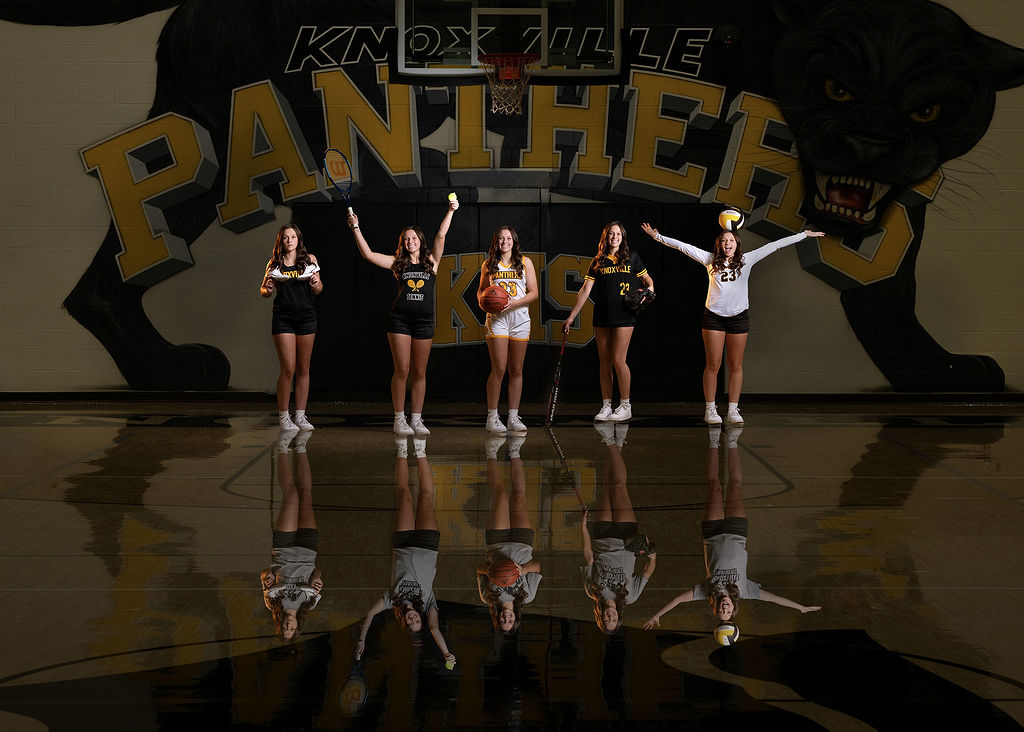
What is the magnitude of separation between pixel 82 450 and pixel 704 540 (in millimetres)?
5298

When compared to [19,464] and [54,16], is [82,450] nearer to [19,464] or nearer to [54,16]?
[19,464]

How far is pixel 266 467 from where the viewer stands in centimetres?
736

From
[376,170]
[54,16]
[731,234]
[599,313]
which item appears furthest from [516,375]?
[54,16]

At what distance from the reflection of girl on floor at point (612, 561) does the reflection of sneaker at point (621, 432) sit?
200 centimetres

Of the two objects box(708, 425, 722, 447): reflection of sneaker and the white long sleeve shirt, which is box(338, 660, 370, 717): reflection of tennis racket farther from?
the white long sleeve shirt

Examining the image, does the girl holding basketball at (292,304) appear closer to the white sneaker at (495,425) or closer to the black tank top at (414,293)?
the black tank top at (414,293)

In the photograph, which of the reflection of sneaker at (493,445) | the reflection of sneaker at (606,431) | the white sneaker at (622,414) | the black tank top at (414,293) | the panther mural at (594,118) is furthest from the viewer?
the panther mural at (594,118)

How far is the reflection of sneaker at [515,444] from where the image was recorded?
25.8 ft

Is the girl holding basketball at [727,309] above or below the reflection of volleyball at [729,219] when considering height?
below

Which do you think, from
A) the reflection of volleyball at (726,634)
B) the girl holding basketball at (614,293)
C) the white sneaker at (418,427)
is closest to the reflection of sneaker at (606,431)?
the girl holding basketball at (614,293)

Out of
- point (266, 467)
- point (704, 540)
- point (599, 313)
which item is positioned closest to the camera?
point (704, 540)

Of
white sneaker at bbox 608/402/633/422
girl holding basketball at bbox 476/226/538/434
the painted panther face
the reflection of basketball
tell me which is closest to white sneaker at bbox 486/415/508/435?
girl holding basketball at bbox 476/226/538/434

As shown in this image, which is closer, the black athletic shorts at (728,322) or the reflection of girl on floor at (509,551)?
the reflection of girl on floor at (509,551)

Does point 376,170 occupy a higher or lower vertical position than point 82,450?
higher
